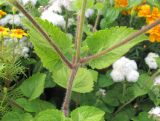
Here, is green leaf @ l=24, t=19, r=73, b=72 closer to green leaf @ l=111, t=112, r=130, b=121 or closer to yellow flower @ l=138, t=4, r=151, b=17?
green leaf @ l=111, t=112, r=130, b=121

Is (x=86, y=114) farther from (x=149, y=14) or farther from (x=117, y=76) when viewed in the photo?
(x=149, y=14)

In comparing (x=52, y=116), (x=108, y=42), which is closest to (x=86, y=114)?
(x=52, y=116)

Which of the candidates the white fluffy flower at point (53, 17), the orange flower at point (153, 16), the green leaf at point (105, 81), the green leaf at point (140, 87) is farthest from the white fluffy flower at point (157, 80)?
the white fluffy flower at point (53, 17)

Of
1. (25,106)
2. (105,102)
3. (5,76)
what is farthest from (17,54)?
(105,102)

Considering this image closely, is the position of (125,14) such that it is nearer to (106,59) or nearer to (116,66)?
(116,66)

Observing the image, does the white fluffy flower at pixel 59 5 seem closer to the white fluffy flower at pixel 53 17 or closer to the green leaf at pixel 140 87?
the white fluffy flower at pixel 53 17
